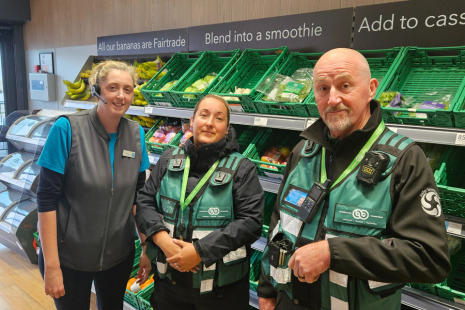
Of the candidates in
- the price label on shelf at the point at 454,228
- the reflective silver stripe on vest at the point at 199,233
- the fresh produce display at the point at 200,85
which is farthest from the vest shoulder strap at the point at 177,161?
the price label on shelf at the point at 454,228

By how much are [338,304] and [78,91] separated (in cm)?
380

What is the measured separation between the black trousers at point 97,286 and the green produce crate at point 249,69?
1.27 meters

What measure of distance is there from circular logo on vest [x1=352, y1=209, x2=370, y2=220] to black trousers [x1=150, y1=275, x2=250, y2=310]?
2.81 ft

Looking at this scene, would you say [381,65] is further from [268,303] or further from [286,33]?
[268,303]

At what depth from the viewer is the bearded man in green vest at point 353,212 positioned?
1059 millimetres

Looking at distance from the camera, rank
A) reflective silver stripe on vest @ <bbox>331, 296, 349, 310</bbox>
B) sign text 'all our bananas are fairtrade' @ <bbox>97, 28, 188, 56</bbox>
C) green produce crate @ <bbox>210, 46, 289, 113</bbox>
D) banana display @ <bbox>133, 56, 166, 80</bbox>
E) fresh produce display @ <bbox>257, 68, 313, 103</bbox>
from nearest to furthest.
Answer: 1. reflective silver stripe on vest @ <bbox>331, 296, 349, 310</bbox>
2. fresh produce display @ <bbox>257, 68, 313, 103</bbox>
3. green produce crate @ <bbox>210, 46, 289, 113</bbox>
4. sign text 'all our bananas are fairtrade' @ <bbox>97, 28, 188, 56</bbox>
5. banana display @ <bbox>133, 56, 166, 80</bbox>

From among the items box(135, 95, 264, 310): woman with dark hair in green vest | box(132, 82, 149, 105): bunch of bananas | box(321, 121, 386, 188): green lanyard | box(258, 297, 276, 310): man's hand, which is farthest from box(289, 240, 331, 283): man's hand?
box(132, 82, 149, 105): bunch of bananas

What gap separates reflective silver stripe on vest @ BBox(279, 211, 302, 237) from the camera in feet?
4.18

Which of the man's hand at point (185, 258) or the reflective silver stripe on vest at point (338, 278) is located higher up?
the reflective silver stripe on vest at point (338, 278)

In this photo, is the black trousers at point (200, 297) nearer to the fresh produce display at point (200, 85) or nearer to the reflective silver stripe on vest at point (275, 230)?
the reflective silver stripe on vest at point (275, 230)

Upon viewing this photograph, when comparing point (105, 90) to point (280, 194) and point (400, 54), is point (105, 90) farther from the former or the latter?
point (400, 54)

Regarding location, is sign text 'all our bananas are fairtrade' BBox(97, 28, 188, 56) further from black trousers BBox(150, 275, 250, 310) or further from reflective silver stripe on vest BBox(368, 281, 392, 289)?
reflective silver stripe on vest BBox(368, 281, 392, 289)

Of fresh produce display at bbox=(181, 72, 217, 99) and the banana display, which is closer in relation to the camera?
fresh produce display at bbox=(181, 72, 217, 99)

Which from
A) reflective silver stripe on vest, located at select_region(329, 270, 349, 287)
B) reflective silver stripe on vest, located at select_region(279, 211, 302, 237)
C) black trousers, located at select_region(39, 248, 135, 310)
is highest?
reflective silver stripe on vest, located at select_region(279, 211, 302, 237)
